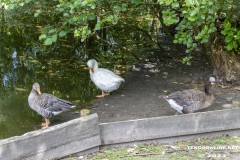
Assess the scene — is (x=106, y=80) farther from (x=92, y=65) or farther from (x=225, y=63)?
(x=225, y=63)

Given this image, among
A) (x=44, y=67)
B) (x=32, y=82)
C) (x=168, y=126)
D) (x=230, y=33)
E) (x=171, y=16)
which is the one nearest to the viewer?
(x=168, y=126)

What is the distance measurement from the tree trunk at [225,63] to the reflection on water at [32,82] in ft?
9.67

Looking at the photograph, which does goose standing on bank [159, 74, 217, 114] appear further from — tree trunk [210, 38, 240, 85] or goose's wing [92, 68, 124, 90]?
tree trunk [210, 38, 240, 85]

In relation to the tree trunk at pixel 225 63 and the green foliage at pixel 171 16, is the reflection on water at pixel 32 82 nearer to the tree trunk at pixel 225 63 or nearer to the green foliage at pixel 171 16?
the green foliage at pixel 171 16

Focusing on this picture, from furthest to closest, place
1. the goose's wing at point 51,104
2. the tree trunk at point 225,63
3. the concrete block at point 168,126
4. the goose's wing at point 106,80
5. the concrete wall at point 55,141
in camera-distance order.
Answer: the tree trunk at point 225,63 < the goose's wing at point 106,80 < the goose's wing at point 51,104 < the concrete block at point 168,126 < the concrete wall at point 55,141

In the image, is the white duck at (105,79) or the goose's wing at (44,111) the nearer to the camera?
the goose's wing at (44,111)

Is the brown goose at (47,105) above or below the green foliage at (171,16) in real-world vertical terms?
below

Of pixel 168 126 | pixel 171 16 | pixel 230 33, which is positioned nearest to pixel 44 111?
pixel 168 126

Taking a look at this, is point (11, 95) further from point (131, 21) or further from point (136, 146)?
point (131, 21)

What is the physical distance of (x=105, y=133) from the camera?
19.1 feet

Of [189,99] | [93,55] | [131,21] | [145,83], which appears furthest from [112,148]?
[131,21]

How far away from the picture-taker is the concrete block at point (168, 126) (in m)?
5.86

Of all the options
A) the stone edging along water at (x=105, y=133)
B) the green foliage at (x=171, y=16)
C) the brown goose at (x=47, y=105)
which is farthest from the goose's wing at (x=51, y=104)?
the stone edging along water at (x=105, y=133)

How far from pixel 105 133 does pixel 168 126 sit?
1001 mm
